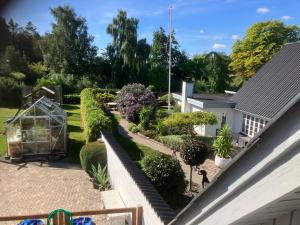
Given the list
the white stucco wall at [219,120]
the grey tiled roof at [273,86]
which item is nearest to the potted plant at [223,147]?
the grey tiled roof at [273,86]

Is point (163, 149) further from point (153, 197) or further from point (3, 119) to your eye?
point (3, 119)

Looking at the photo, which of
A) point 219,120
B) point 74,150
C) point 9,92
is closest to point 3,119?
point 9,92

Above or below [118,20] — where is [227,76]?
below

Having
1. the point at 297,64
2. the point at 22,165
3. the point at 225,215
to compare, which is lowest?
the point at 22,165

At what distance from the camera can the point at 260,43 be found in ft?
120

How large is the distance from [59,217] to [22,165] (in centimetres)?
838

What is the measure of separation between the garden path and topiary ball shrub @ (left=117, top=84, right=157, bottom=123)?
87 centimetres

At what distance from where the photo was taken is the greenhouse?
13828 millimetres

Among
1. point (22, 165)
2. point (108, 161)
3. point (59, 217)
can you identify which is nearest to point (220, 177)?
point (59, 217)

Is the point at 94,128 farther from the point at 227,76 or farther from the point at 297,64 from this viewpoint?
the point at 227,76

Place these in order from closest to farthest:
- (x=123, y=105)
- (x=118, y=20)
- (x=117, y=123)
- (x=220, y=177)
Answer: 1. (x=220, y=177)
2. (x=117, y=123)
3. (x=123, y=105)
4. (x=118, y=20)

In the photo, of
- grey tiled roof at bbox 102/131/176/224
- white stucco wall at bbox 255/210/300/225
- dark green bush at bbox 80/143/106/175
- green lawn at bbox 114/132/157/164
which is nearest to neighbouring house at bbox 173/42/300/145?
green lawn at bbox 114/132/157/164

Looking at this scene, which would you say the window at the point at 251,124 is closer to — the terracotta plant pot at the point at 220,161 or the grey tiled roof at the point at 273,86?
the grey tiled roof at the point at 273,86

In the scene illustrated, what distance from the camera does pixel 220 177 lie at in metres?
1.54
